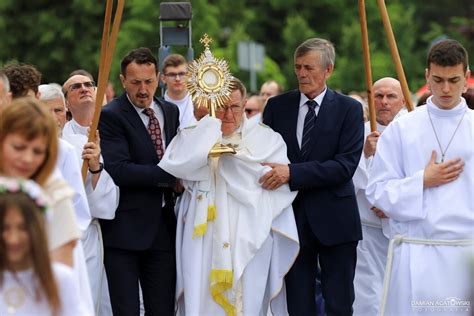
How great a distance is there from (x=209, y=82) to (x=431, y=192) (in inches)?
71.8

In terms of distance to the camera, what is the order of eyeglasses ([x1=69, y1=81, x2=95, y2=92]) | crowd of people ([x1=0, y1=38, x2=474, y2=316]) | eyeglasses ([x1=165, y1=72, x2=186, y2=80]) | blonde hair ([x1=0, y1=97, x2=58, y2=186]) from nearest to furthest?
blonde hair ([x1=0, y1=97, x2=58, y2=186])
crowd of people ([x1=0, y1=38, x2=474, y2=316])
eyeglasses ([x1=69, y1=81, x2=95, y2=92])
eyeglasses ([x1=165, y1=72, x2=186, y2=80])

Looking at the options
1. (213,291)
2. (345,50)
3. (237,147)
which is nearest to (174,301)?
(213,291)

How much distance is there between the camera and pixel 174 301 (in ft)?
29.6

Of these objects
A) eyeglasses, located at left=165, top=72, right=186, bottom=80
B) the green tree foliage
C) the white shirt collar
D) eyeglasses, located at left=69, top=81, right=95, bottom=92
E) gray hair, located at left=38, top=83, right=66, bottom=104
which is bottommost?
the white shirt collar

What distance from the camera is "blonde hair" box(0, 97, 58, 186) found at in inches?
224

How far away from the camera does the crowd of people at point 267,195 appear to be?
26.3 ft

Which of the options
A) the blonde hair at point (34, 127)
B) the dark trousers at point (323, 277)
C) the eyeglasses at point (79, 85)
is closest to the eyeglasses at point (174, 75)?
the eyeglasses at point (79, 85)

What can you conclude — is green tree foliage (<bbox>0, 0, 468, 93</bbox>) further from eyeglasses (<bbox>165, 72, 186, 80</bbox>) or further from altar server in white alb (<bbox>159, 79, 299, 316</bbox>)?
altar server in white alb (<bbox>159, 79, 299, 316</bbox>)

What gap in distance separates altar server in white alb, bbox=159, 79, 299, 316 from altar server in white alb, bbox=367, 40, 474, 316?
0.89 m

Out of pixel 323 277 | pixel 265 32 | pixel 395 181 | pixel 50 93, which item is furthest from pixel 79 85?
pixel 265 32

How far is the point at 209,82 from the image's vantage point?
8.83 metres

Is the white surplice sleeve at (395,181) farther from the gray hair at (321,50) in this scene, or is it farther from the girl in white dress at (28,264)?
the girl in white dress at (28,264)

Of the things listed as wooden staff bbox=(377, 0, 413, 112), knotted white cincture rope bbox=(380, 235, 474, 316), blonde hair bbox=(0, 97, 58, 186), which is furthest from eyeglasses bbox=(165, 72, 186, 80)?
blonde hair bbox=(0, 97, 58, 186)

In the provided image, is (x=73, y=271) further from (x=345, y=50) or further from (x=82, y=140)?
(x=345, y=50)
